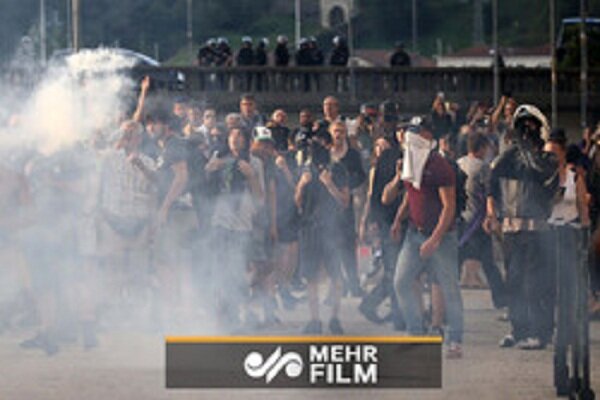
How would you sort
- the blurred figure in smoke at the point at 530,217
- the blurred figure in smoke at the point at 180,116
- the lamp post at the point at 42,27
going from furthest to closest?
the blurred figure in smoke at the point at 180,116
the lamp post at the point at 42,27
the blurred figure in smoke at the point at 530,217

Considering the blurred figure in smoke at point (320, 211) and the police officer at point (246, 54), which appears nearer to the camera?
the blurred figure in smoke at point (320, 211)

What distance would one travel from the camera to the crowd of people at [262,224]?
16062mm

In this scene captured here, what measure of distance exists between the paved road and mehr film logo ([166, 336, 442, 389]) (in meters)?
0.16

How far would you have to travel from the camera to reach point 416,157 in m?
15.9

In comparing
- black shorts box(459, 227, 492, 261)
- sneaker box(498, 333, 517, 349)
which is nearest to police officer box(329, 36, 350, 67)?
black shorts box(459, 227, 492, 261)

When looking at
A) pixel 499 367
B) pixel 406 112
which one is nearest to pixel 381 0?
pixel 406 112

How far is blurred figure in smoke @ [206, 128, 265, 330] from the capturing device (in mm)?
17219

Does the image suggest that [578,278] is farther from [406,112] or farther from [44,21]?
[406,112]

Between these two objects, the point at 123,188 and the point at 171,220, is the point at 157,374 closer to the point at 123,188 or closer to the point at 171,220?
the point at 123,188

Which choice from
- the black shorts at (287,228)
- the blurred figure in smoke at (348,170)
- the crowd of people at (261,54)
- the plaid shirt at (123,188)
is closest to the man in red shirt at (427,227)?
the black shorts at (287,228)

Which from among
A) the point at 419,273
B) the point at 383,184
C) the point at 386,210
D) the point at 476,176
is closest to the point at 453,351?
the point at 419,273

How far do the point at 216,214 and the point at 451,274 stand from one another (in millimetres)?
2430

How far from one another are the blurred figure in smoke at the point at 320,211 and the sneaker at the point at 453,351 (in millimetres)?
2165

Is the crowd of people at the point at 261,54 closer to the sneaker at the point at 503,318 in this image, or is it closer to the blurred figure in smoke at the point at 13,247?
the sneaker at the point at 503,318
